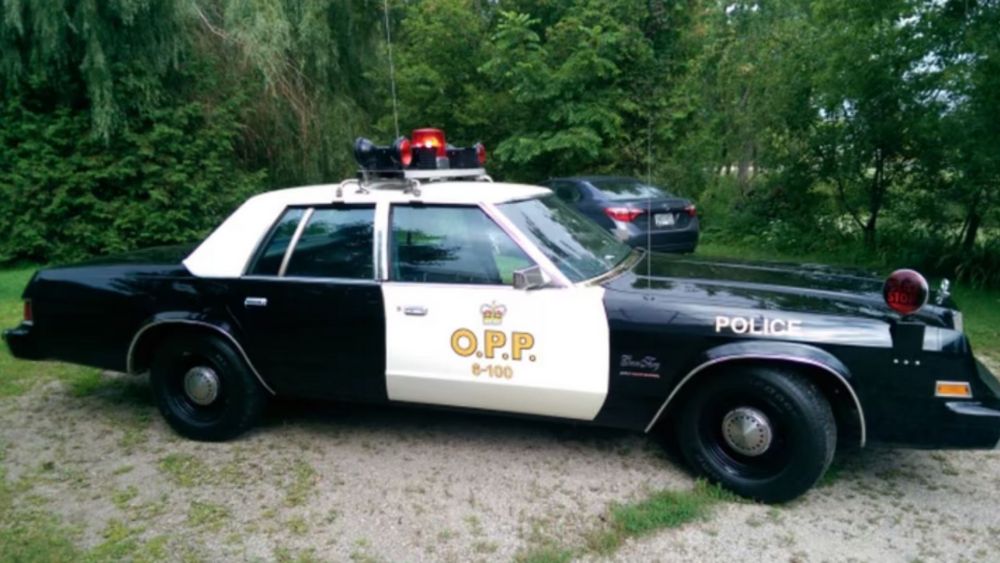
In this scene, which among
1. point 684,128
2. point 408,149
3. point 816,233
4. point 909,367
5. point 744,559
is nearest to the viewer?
point 744,559

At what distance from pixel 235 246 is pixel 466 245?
151 centimetres

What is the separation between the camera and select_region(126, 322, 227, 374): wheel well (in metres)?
4.69

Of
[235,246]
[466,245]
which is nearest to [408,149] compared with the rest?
[466,245]

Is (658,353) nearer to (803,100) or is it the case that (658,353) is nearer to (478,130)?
(803,100)

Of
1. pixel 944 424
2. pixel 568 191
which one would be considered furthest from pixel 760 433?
pixel 568 191

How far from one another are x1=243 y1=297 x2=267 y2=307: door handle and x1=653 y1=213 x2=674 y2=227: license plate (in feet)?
22.9

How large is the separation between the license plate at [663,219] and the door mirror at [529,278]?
22.3 ft

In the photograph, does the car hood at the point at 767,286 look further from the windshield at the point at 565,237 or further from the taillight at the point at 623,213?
the taillight at the point at 623,213

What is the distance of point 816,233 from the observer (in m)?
12.1

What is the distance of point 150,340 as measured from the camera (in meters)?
4.82

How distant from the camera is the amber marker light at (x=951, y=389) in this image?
3.52 m

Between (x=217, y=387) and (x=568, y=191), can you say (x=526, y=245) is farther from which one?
(x=568, y=191)

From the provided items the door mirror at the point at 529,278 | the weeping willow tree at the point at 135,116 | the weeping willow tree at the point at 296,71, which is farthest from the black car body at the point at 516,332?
the weeping willow tree at the point at 296,71

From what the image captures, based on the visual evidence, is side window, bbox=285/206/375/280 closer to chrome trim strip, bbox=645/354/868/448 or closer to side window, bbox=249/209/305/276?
side window, bbox=249/209/305/276
